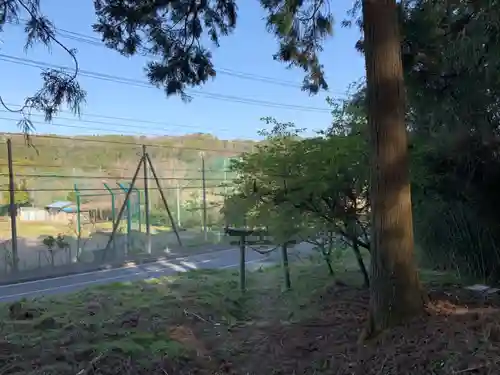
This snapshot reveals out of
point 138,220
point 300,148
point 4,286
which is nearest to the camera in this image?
point 300,148

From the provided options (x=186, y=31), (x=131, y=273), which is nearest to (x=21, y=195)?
(x=131, y=273)

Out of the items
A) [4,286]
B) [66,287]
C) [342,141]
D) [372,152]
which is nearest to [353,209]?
[342,141]

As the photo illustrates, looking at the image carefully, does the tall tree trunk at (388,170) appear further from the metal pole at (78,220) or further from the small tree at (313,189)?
the metal pole at (78,220)

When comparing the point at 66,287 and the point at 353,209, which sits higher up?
the point at 353,209

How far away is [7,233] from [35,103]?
43.5 feet

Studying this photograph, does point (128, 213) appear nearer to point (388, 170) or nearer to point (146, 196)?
point (146, 196)

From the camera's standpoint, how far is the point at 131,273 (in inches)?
547

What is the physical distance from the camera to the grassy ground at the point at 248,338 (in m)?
3.29

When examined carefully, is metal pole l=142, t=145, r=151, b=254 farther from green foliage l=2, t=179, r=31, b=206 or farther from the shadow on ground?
green foliage l=2, t=179, r=31, b=206

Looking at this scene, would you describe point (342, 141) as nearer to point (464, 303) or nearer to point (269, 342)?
point (464, 303)

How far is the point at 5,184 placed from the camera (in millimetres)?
16016

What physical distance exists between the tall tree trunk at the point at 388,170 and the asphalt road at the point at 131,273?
517 centimetres

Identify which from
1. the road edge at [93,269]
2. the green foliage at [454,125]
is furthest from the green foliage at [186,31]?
the road edge at [93,269]

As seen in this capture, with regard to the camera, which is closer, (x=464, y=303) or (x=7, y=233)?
(x=464, y=303)
